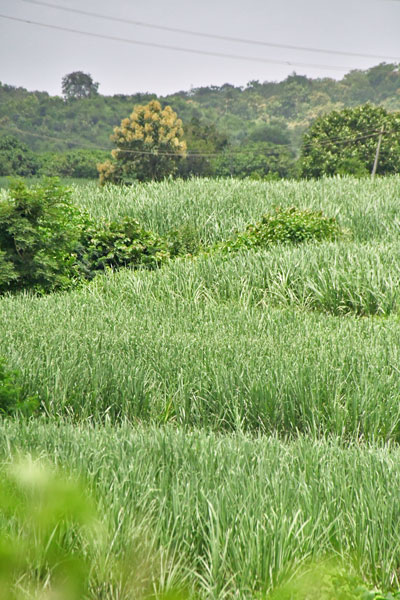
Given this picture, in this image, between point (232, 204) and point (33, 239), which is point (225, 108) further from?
point (33, 239)

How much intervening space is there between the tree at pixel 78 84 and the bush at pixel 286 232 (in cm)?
7891

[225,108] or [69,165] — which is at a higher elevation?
[225,108]

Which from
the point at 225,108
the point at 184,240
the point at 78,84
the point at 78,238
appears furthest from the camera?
the point at 225,108

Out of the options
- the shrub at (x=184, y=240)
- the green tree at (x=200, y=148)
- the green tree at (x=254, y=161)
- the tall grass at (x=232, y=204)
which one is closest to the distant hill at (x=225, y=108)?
the green tree at (x=200, y=148)

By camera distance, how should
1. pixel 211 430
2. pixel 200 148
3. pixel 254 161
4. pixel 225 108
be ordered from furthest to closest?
pixel 225 108
pixel 254 161
pixel 200 148
pixel 211 430

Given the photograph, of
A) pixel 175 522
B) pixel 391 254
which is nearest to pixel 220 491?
pixel 175 522

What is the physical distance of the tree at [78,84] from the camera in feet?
277

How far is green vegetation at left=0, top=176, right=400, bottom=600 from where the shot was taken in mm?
2195

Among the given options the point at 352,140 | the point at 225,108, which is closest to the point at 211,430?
the point at 352,140

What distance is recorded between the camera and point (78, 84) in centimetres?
8519

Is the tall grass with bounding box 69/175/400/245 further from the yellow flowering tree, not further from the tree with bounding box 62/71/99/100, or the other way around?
the tree with bounding box 62/71/99/100

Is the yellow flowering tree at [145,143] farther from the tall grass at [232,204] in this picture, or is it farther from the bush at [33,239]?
the bush at [33,239]

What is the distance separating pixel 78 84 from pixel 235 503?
89054 mm

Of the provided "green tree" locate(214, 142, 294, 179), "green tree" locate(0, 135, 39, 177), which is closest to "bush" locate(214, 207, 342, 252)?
"green tree" locate(0, 135, 39, 177)
